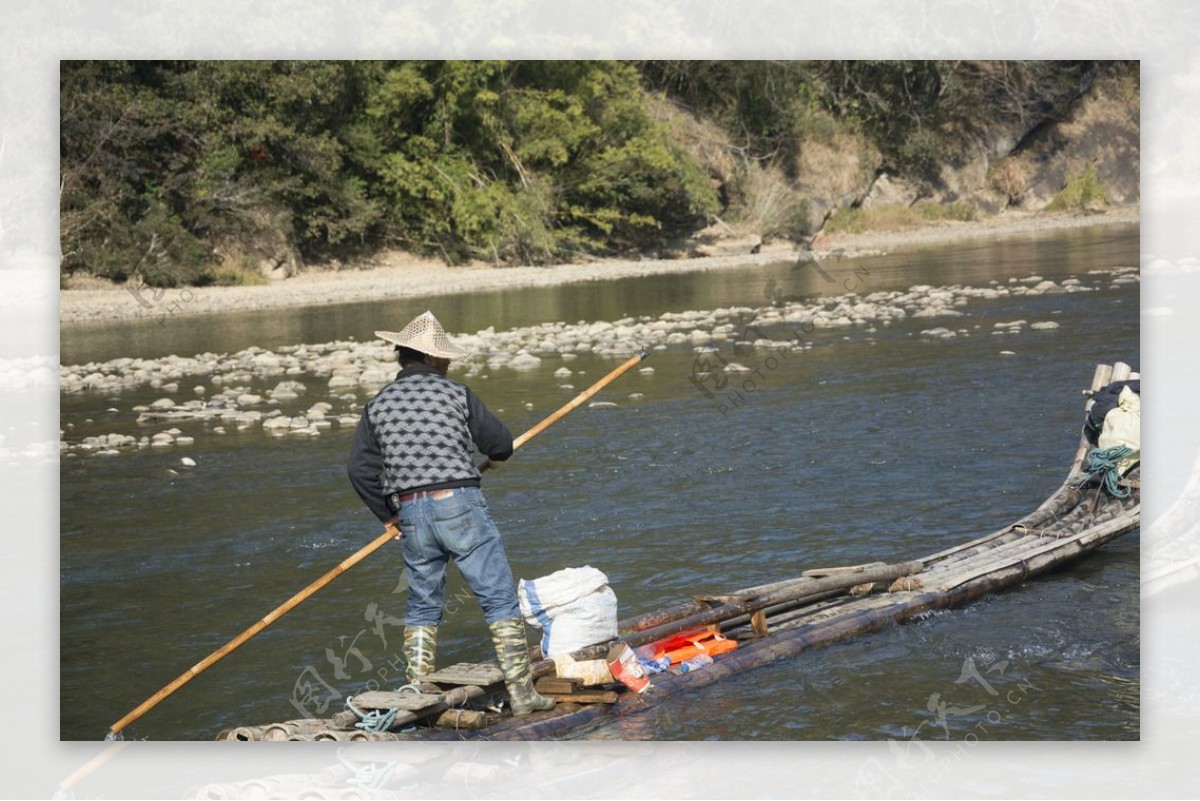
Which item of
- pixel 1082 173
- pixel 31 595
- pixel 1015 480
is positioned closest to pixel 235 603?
pixel 31 595

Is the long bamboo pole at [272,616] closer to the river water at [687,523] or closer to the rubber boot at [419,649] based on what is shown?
the rubber boot at [419,649]

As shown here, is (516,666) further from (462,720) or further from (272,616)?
(272,616)

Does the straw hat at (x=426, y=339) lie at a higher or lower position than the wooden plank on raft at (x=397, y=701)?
higher

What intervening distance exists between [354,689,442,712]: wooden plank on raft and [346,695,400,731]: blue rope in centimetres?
2

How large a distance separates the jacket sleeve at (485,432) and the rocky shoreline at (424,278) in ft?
20.4

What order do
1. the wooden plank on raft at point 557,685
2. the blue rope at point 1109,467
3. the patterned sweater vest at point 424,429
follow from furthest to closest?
the blue rope at point 1109,467, the wooden plank on raft at point 557,685, the patterned sweater vest at point 424,429

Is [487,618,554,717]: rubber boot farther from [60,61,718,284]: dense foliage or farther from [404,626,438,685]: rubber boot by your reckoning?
[60,61,718,284]: dense foliage

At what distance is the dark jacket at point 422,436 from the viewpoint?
5238mm

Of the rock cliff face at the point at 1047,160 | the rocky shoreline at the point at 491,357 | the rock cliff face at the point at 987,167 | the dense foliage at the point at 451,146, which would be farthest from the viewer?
the rocky shoreline at the point at 491,357

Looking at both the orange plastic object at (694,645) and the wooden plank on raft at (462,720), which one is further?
the orange plastic object at (694,645)

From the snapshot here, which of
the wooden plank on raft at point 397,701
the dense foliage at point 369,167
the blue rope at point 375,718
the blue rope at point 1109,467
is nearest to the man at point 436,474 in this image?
the wooden plank on raft at point 397,701

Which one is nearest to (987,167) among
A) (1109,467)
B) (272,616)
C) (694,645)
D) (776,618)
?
(1109,467)

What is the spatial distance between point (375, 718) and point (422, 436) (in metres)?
1.02

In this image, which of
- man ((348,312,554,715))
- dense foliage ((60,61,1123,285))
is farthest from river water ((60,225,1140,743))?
dense foliage ((60,61,1123,285))
